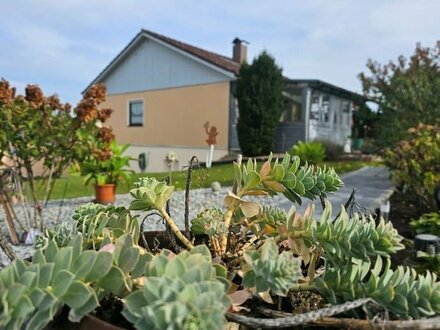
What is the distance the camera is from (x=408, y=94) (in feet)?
29.1

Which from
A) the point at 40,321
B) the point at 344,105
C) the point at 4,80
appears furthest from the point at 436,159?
the point at 344,105

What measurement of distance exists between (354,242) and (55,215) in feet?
17.5

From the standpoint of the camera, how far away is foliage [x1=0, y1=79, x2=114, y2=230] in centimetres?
350

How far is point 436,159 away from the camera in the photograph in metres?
4.80

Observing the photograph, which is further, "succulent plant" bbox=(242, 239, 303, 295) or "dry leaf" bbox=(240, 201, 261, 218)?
"dry leaf" bbox=(240, 201, 261, 218)

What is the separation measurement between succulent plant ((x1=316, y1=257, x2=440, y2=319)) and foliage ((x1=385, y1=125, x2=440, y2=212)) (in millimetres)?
4480

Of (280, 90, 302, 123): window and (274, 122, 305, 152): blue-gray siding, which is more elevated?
(280, 90, 302, 123): window

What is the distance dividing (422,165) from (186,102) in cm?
1341

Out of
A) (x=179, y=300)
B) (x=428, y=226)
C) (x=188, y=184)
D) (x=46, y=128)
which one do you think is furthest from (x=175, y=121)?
(x=179, y=300)

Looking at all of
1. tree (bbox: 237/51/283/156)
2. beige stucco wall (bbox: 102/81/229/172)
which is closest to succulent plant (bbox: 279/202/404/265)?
tree (bbox: 237/51/283/156)

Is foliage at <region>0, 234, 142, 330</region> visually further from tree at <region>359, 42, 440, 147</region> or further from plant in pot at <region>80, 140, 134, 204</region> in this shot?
tree at <region>359, 42, 440, 147</region>

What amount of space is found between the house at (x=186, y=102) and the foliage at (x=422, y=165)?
33.7ft

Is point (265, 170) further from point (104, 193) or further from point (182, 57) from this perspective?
point (182, 57)

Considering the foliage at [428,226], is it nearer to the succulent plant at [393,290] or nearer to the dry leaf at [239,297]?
the succulent plant at [393,290]
